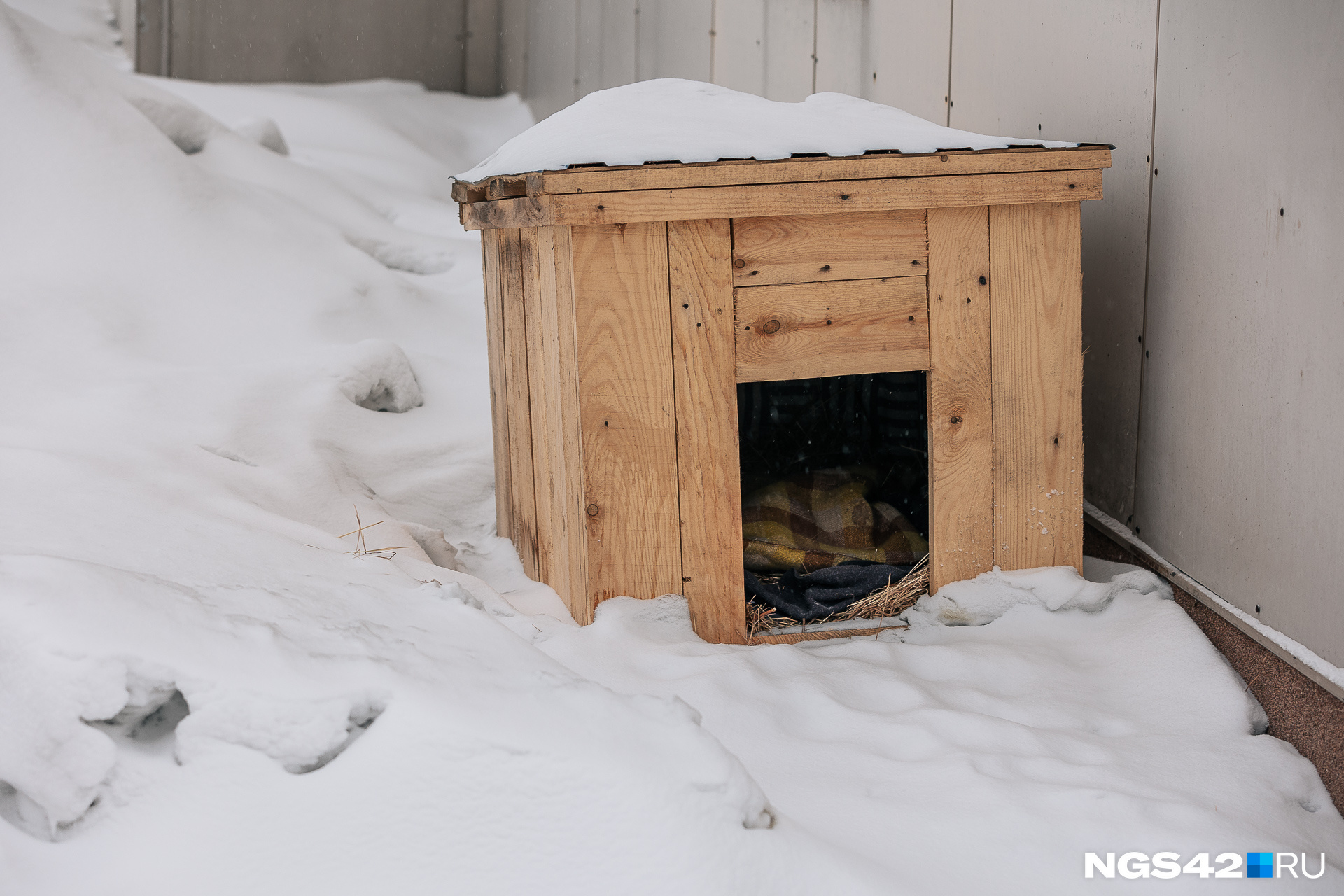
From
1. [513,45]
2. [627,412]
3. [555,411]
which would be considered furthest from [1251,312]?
[513,45]

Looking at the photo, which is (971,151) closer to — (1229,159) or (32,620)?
(1229,159)

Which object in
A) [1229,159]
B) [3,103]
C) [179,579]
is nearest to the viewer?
[179,579]

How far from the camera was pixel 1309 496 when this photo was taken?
2.03 meters

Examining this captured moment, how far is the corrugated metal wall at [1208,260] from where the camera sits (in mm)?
1982

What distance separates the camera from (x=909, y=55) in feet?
13.7

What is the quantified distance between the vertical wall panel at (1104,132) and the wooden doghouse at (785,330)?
1.10 ft

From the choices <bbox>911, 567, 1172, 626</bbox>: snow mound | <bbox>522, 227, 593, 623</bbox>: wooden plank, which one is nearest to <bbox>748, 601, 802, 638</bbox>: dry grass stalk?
<bbox>911, 567, 1172, 626</bbox>: snow mound

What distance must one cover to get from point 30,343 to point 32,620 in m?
2.73

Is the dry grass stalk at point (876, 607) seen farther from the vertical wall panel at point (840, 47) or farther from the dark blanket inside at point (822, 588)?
the vertical wall panel at point (840, 47)

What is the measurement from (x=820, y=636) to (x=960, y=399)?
0.64 metres

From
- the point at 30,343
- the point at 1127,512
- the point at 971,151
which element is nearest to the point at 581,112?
the point at 971,151

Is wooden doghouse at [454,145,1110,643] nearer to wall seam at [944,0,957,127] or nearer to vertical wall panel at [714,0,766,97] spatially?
wall seam at [944,0,957,127]

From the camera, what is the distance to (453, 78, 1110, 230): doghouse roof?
90.9 inches

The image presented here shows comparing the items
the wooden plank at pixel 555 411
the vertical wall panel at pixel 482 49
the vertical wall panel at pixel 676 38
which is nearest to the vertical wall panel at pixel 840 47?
the vertical wall panel at pixel 676 38
